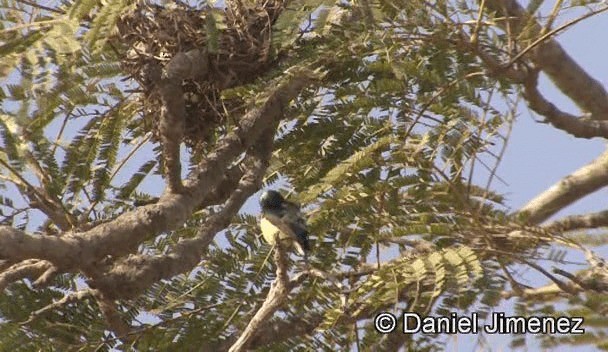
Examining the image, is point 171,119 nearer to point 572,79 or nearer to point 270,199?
point 270,199

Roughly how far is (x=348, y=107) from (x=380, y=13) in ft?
1.83

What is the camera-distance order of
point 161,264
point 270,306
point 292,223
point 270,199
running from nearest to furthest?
point 270,306
point 161,264
point 292,223
point 270,199

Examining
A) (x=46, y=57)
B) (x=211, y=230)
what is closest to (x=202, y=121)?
(x=211, y=230)

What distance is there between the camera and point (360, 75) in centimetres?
497

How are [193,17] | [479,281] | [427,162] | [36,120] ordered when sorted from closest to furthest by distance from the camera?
[479,281] → [427,162] → [36,120] → [193,17]

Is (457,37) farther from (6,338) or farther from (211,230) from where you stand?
(6,338)

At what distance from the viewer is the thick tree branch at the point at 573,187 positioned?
5.98 m

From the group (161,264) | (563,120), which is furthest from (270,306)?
(563,120)

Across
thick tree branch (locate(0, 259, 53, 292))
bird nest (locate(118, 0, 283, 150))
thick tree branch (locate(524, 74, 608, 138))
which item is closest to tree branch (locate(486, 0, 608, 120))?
thick tree branch (locate(524, 74, 608, 138))

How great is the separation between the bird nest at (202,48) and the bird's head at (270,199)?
497mm

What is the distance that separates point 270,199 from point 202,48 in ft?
2.99

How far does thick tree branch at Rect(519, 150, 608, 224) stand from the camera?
236 inches

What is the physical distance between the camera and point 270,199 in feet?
17.2

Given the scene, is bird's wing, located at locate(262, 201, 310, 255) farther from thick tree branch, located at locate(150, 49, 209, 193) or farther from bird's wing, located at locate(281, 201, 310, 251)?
thick tree branch, located at locate(150, 49, 209, 193)
